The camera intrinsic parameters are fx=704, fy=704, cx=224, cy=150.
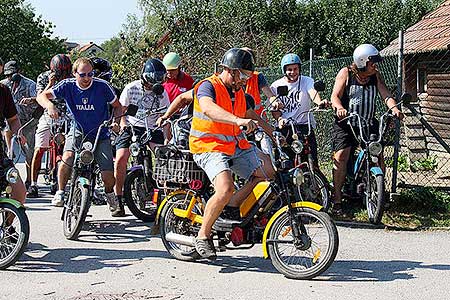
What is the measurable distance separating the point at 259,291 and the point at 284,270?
0.42m

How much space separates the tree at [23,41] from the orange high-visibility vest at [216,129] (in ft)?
125

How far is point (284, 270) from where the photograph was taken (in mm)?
6008

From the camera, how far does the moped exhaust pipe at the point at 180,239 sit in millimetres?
6402

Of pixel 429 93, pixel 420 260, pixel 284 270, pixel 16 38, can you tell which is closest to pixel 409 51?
pixel 429 93

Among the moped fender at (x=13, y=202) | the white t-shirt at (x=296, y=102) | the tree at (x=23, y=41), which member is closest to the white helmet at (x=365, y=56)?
the white t-shirt at (x=296, y=102)

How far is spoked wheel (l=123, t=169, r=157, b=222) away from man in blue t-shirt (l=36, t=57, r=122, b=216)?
0.44m

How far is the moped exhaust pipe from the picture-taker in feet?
21.0

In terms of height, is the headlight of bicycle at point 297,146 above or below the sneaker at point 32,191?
above

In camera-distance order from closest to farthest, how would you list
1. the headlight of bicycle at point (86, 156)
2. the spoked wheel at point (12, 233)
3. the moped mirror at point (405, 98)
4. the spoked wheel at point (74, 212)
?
the spoked wheel at point (12, 233) < the spoked wheel at point (74, 212) < the headlight of bicycle at point (86, 156) < the moped mirror at point (405, 98)

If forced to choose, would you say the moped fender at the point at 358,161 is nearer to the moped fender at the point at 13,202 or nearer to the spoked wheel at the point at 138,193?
the spoked wheel at the point at 138,193

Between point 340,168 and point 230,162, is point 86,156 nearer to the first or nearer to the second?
point 230,162

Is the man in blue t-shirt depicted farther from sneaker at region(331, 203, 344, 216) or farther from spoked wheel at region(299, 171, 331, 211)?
sneaker at region(331, 203, 344, 216)

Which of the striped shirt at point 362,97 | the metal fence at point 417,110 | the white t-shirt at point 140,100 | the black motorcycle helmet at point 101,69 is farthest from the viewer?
the metal fence at point 417,110

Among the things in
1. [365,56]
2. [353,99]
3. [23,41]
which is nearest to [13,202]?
[353,99]
